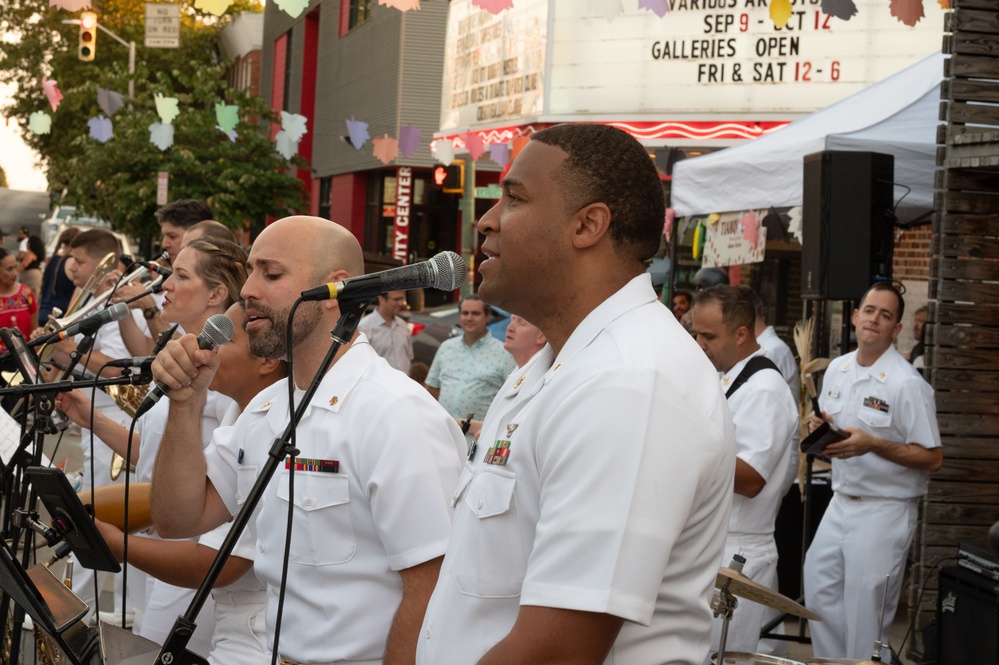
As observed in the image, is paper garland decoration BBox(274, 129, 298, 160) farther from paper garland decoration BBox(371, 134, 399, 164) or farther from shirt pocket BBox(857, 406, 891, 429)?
shirt pocket BBox(857, 406, 891, 429)

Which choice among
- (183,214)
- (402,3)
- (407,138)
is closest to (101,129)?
(407,138)

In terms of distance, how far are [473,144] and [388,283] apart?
1739 cm

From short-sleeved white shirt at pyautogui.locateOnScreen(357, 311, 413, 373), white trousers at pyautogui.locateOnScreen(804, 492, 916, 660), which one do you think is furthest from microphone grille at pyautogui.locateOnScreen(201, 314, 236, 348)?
short-sleeved white shirt at pyautogui.locateOnScreen(357, 311, 413, 373)

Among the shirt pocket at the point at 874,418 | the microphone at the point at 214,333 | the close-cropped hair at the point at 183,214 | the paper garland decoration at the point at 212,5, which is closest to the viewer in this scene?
the microphone at the point at 214,333

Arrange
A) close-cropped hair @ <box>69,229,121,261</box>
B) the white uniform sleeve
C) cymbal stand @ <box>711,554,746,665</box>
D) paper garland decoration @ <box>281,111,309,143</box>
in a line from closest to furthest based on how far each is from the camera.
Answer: the white uniform sleeve
cymbal stand @ <box>711,554,746,665</box>
close-cropped hair @ <box>69,229,121,261</box>
paper garland decoration @ <box>281,111,309,143</box>

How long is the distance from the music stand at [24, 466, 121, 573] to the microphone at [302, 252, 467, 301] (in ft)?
2.92

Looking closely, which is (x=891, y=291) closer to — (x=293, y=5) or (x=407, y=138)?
(x=293, y=5)

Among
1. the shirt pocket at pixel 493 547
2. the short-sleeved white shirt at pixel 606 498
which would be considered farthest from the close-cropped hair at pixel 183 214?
the shirt pocket at pixel 493 547

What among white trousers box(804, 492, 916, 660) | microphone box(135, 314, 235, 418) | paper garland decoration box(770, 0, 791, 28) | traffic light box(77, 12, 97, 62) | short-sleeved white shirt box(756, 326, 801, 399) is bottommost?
white trousers box(804, 492, 916, 660)

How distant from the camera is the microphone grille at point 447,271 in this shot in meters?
2.74

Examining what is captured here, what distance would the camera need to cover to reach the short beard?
11.6ft

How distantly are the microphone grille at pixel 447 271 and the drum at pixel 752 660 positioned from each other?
248cm

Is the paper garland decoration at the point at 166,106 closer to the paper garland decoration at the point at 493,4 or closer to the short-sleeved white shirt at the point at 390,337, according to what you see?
the short-sleeved white shirt at the point at 390,337

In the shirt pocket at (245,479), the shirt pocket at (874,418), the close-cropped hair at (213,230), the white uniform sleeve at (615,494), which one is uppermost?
the close-cropped hair at (213,230)
